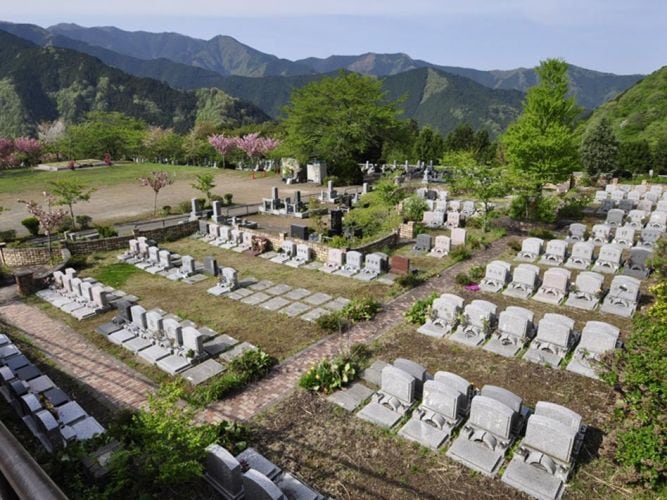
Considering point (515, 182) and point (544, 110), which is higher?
point (544, 110)

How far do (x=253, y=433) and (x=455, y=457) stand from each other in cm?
380

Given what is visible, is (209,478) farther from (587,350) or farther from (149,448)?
(587,350)

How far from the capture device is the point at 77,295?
1517cm

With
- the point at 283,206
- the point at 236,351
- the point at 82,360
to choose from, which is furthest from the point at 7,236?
the point at 236,351

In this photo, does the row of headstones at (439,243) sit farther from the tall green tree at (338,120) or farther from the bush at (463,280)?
the tall green tree at (338,120)

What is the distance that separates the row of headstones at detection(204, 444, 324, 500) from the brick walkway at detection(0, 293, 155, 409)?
134 inches

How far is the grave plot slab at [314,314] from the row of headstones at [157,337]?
111 inches

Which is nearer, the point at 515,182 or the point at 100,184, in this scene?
the point at 515,182

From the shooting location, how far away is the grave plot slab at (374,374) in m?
9.91

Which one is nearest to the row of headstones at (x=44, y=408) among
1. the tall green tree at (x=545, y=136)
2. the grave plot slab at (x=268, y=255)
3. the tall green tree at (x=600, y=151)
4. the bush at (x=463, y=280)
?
the grave plot slab at (x=268, y=255)

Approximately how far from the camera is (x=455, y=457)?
305 inches

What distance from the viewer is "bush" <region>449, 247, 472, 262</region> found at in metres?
18.3

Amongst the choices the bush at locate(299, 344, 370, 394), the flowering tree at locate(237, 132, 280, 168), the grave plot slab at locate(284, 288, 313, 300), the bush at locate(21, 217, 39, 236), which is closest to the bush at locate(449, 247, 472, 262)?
the grave plot slab at locate(284, 288, 313, 300)

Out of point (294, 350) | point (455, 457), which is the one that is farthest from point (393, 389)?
point (294, 350)
